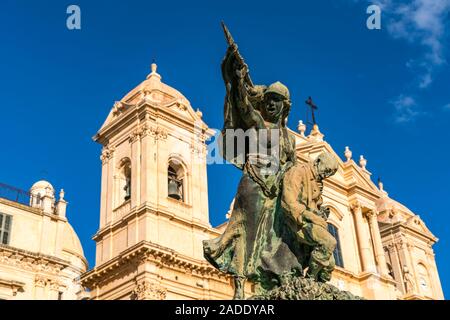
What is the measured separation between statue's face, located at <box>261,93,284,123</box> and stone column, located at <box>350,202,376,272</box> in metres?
26.2

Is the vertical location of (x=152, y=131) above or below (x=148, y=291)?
above

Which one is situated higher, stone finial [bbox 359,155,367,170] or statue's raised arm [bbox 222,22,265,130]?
stone finial [bbox 359,155,367,170]

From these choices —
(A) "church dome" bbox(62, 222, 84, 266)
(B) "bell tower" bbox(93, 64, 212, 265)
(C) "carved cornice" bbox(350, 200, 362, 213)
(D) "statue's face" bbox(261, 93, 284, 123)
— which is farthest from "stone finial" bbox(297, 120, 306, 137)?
(D) "statue's face" bbox(261, 93, 284, 123)

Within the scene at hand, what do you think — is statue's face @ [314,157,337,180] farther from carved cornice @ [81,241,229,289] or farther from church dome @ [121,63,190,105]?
church dome @ [121,63,190,105]

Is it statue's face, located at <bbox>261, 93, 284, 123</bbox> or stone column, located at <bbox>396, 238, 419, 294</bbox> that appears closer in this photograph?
statue's face, located at <bbox>261, 93, 284, 123</bbox>

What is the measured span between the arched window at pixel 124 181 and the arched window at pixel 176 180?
1.62 m

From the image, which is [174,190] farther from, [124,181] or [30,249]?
[30,249]

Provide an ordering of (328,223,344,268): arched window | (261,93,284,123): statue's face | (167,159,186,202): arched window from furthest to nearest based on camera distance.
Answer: (328,223,344,268): arched window
(167,159,186,202): arched window
(261,93,284,123): statue's face

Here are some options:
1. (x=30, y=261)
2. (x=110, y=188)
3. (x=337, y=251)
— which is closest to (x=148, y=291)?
(x=30, y=261)

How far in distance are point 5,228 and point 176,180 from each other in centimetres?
654

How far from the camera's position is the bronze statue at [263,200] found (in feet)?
18.3

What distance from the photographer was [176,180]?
26250 mm

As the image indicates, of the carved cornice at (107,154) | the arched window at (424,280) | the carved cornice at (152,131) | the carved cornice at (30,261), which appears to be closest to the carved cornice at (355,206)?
the arched window at (424,280)

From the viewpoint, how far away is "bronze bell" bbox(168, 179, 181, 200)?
25572 mm
